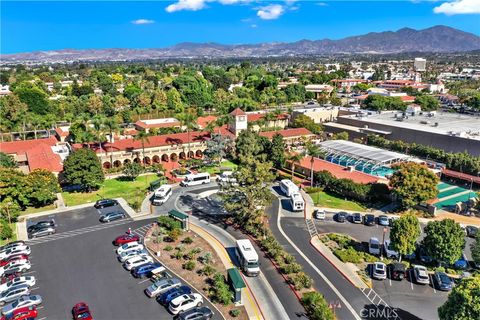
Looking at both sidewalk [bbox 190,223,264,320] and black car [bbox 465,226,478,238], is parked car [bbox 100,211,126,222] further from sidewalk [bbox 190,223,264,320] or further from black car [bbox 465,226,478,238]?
black car [bbox 465,226,478,238]

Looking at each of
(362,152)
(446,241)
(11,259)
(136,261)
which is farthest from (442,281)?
(11,259)

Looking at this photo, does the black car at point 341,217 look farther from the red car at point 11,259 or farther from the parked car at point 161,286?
the red car at point 11,259

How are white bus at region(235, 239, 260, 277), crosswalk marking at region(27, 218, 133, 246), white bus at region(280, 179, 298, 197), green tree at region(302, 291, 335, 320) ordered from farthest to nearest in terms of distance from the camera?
white bus at region(280, 179, 298, 197) < crosswalk marking at region(27, 218, 133, 246) < white bus at region(235, 239, 260, 277) < green tree at region(302, 291, 335, 320)

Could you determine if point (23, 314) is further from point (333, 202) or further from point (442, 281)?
point (333, 202)

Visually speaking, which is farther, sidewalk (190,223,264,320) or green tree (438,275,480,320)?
sidewalk (190,223,264,320)

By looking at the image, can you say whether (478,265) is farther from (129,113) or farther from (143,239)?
(129,113)

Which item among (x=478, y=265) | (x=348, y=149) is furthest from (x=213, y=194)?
(x=478, y=265)

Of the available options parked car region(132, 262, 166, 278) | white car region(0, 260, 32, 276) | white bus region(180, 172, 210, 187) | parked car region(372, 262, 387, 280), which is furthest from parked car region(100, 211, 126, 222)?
parked car region(372, 262, 387, 280)
